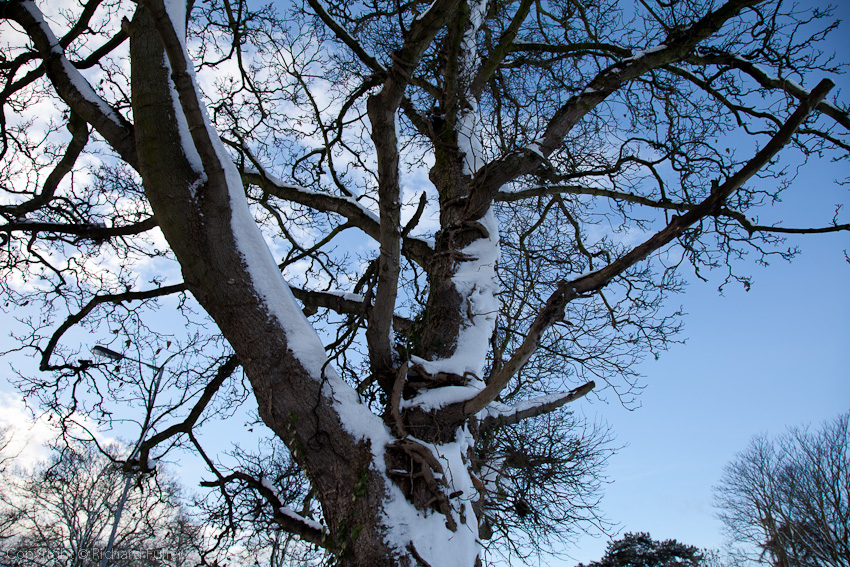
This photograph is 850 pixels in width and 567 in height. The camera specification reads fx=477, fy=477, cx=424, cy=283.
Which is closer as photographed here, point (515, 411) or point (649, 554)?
point (515, 411)

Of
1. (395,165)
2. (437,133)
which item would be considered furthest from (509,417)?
(437,133)

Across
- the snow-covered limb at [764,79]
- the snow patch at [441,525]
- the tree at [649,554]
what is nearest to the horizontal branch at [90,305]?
the snow patch at [441,525]

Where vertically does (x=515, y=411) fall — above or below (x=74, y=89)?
below

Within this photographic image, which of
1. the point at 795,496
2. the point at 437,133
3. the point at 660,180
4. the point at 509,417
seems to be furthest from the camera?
the point at 795,496

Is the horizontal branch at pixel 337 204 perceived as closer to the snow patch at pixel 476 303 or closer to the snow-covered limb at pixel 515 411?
the snow patch at pixel 476 303

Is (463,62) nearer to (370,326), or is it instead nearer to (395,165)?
(395,165)

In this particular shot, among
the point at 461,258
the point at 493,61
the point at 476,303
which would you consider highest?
the point at 493,61

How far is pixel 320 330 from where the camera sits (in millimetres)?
5137

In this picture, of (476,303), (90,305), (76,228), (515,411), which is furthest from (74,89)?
(515,411)

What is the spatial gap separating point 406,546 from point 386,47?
183 inches

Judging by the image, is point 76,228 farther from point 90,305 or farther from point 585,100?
point 585,100

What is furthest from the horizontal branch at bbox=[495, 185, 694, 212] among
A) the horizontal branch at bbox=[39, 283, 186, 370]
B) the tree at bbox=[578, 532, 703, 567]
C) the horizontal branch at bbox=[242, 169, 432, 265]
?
the tree at bbox=[578, 532, 703, 567]

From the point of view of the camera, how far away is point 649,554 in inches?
703

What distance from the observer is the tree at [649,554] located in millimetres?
17797
